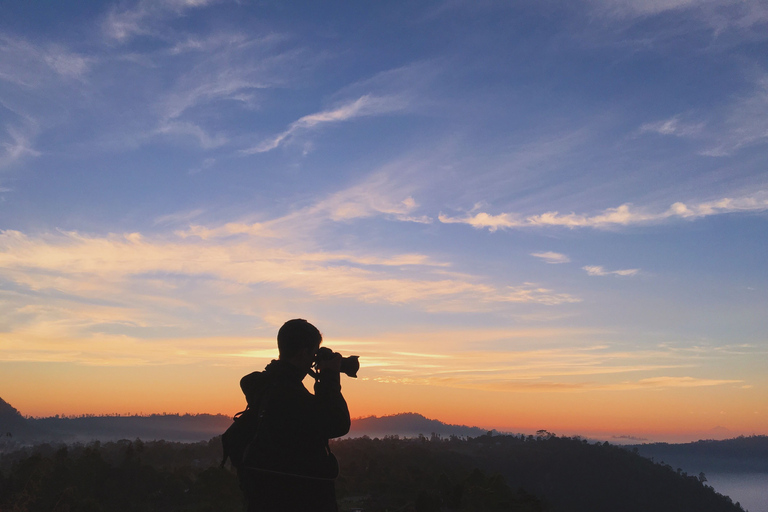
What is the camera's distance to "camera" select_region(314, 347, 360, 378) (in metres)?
3.97

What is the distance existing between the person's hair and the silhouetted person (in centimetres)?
13

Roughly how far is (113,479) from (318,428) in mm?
27282

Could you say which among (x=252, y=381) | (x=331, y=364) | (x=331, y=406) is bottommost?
(x=331, y=406)

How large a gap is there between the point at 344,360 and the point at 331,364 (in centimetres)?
30

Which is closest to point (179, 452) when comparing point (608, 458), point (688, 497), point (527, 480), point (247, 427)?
point (247, 427)

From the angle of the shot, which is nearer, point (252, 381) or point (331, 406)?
point (331, 406)

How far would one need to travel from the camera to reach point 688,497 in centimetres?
13912

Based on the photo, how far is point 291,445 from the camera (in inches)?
144

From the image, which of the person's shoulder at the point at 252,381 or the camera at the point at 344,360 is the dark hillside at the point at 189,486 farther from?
the person's shoulder at the point at 252,381

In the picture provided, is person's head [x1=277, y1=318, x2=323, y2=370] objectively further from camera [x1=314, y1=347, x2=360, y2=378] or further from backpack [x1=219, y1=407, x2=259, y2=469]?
backpack [x1=219, y1=407, x2=259, y2=469]

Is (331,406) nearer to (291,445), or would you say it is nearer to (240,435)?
(291,445)

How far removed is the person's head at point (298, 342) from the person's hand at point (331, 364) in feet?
0.31

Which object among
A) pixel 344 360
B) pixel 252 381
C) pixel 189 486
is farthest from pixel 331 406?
pixel 189 486

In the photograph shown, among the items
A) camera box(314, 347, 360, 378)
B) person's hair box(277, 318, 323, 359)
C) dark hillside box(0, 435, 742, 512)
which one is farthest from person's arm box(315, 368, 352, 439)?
dark hillside box(0, 435, 742, 512)
